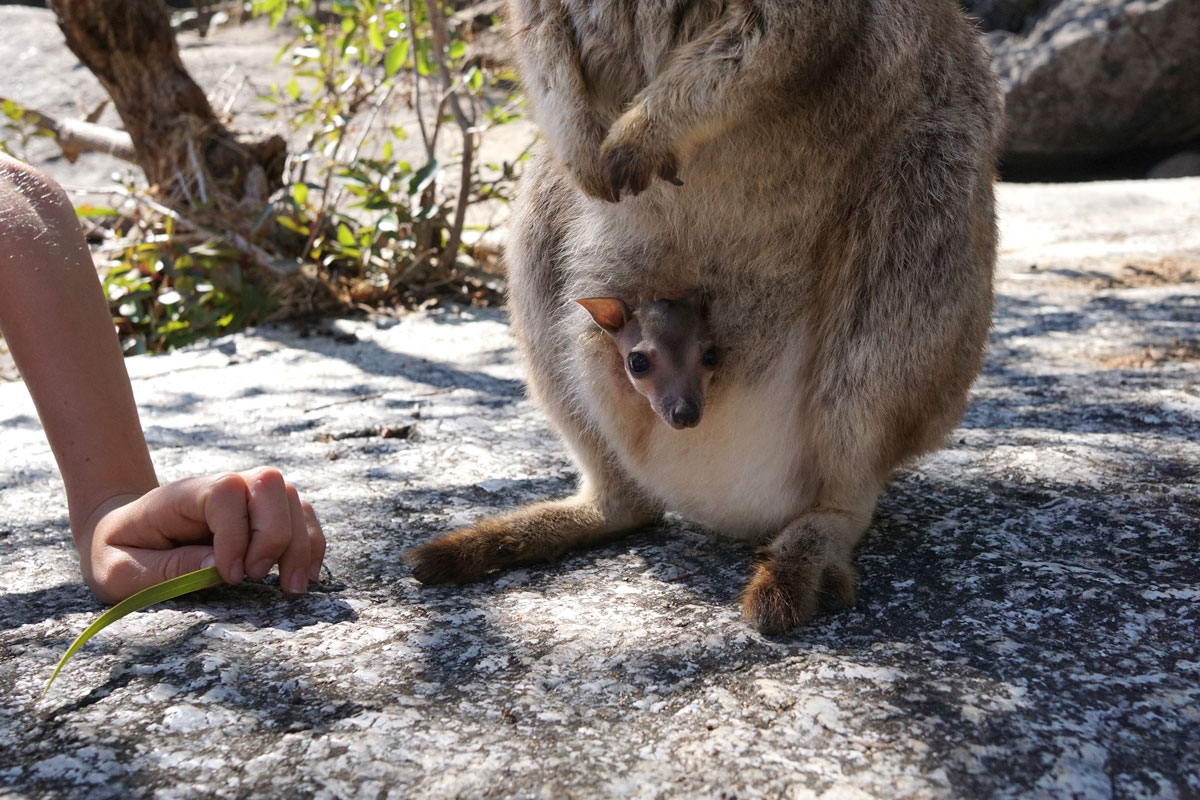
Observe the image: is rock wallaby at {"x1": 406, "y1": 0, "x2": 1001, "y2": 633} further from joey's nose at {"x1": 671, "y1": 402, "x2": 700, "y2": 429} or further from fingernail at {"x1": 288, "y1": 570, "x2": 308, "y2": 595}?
fingernail at {"x1": 288, "y1": 570, "x2": 308, "y2": 595}

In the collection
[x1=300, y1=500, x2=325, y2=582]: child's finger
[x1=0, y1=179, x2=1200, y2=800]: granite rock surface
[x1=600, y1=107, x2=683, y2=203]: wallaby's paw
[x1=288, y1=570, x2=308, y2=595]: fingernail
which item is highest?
[x1=600, y1=107, x2=683, y2=203]: wallaby's paw

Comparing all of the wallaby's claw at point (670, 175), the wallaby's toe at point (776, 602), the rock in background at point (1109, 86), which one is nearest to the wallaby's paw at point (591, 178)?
the wallaby's claw at point (670, 175)

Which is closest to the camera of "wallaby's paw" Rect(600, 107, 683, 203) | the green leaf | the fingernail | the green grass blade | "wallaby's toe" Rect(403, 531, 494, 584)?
the green grass blade

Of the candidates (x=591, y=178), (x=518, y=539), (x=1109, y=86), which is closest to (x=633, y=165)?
(x=591, y=178)

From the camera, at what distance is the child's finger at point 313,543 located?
233 centimetres

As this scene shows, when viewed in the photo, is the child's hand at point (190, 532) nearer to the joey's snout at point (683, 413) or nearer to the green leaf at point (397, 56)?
the joey's snout at point (683, 413)

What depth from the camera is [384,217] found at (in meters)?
5.86

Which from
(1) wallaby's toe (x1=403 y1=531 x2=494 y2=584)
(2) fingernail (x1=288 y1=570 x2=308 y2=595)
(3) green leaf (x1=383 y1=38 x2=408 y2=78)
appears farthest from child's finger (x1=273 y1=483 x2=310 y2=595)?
(3) green leaf (x1=383 y1=38 x2=408 y2=78)

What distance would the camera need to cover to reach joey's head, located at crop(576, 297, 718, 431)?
8.46 ft

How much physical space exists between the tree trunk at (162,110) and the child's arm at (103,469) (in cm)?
379

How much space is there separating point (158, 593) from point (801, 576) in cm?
131

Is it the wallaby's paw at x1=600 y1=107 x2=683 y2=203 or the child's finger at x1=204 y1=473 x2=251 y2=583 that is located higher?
the wallaby's paw at x1=600 y1=107 x2=683 y2=203

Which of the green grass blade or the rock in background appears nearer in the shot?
the green grass blade

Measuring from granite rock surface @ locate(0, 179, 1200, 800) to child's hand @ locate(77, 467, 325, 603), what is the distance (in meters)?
0.10
